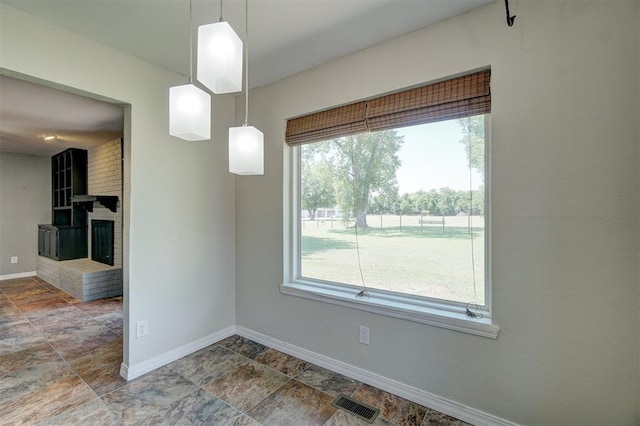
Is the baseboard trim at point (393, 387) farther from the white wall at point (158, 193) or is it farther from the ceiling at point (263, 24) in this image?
the ceiling at point (263, 24)

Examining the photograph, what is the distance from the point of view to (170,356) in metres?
2.44

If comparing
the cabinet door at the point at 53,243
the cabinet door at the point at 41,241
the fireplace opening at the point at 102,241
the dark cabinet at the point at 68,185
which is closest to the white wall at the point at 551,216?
the fireplace opening at the point at 102,241

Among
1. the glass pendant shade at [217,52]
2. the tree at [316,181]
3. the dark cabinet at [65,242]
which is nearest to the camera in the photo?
the glass pendant shade at [217,52]

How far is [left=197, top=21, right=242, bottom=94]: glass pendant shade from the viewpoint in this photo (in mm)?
1052

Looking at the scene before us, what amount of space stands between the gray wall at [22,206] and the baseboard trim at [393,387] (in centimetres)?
582

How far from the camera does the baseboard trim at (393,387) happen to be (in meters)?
1.72

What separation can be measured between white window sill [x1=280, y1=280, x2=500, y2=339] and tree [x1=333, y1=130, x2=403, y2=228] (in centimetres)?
57

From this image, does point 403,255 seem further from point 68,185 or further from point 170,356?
point 68,185

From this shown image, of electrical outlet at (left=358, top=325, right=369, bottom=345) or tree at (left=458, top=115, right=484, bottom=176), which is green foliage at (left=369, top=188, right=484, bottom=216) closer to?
tree at (left=458, top=115, right=484, bottom=176)

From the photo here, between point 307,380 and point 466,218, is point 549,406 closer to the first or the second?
point 466,218

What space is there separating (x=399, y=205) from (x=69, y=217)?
20.9 ft

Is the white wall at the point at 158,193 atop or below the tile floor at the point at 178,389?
atop

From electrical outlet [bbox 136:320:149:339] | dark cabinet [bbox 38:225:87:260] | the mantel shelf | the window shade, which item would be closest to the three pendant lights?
the window shade

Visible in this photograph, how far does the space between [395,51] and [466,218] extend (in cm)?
125
